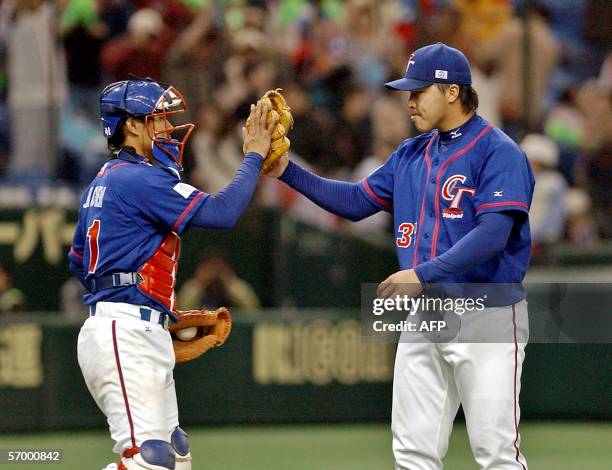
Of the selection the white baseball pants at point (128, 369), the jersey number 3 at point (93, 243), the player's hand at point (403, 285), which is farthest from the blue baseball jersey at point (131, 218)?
the player's hand at point (403, 285)

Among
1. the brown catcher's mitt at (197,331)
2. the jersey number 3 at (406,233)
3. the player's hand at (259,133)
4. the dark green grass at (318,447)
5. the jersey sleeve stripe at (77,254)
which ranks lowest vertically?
the dark green grass at (318,447)

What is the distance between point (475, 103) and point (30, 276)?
4840 mm

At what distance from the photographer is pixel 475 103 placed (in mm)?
5297

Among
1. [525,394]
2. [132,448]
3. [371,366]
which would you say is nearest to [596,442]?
[525,394]

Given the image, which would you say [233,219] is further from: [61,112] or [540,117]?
[540,117]

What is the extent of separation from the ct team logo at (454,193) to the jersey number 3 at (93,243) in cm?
144

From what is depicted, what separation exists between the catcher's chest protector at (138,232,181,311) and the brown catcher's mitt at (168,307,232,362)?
0.98 feet

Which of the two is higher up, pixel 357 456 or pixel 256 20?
pixel 256 20

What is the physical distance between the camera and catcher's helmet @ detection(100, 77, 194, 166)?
5102 mm

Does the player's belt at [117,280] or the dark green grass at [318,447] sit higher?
the player's belt at [117,280]

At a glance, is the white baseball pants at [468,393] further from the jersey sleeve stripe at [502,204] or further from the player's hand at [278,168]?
the player's hand at [278,168]

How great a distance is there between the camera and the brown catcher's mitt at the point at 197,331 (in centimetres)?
545

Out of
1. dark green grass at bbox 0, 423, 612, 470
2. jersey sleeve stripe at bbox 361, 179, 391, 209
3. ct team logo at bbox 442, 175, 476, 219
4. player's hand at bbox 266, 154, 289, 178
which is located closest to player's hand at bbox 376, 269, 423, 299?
ct team logo at bbox 442, 175, 476, 219

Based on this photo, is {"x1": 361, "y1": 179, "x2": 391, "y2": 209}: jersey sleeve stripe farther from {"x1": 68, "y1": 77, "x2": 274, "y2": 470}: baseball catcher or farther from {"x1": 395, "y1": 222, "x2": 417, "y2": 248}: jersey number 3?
{"x1": 68, "y1": 77, "x2": 274, "y2": 470}: baseball catcher
